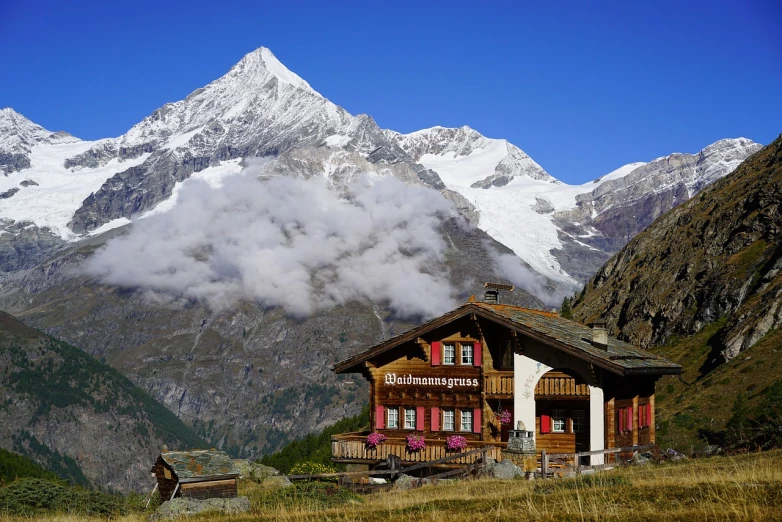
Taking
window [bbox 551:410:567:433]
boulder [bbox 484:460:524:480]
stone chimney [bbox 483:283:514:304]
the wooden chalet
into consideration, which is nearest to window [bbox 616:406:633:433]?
the wooden chalet

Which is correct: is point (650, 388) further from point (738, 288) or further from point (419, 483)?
point (738, 288)

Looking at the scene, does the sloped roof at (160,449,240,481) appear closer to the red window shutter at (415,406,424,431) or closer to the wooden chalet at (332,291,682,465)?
the wooden chalet at (332,291,682,465)

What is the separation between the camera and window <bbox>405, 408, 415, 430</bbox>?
Answer: 53.2 metres

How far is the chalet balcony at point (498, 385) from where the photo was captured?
50.0 metres

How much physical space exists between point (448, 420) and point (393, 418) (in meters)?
3.48

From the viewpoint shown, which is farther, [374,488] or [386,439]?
[386,439]

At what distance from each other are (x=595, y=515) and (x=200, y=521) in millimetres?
11496

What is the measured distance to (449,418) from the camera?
52094 mm

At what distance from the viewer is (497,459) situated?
47.0 meters

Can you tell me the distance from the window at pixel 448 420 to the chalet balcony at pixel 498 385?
2705 mm

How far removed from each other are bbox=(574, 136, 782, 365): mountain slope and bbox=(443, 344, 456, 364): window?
1472 inches

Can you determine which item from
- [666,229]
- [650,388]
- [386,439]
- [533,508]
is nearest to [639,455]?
[650,388]

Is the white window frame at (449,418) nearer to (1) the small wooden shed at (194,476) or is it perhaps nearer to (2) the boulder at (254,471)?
(2) the boulder at (254,471)

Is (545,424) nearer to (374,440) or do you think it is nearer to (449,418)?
(449,418)
